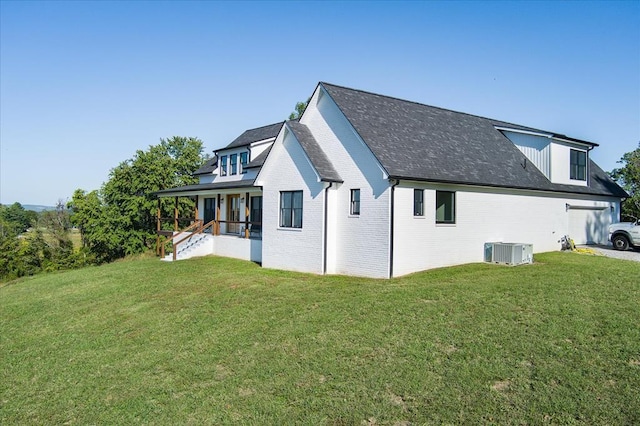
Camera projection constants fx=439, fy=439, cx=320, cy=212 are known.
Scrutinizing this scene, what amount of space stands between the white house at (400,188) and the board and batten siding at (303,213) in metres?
0.04

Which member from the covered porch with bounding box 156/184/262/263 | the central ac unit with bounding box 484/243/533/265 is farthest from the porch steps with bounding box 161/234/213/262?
the central ac unit with bounding box 484/243/533/265

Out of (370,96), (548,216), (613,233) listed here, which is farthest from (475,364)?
(613,233)

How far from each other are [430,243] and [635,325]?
799 centimetres

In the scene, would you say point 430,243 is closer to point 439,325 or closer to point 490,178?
point 490,178

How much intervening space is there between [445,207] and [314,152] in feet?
18.5

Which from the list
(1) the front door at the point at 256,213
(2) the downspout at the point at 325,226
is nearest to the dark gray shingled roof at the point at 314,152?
(2) the downspout at the point at 325,226

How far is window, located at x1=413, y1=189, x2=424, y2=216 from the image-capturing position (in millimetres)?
16078

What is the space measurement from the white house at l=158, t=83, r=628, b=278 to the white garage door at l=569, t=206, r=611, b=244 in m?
0.16

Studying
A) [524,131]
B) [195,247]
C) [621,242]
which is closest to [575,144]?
[524,131]

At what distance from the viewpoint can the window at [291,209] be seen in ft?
59.9

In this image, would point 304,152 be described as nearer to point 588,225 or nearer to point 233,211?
point 233,211

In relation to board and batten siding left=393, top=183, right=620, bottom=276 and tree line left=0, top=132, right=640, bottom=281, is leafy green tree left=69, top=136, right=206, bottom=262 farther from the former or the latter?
board and batten siding left=393, top=183, right=620, bottom=276

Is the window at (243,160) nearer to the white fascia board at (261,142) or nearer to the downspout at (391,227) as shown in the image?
the white fascia board at (261,142)

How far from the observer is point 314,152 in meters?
17.9
